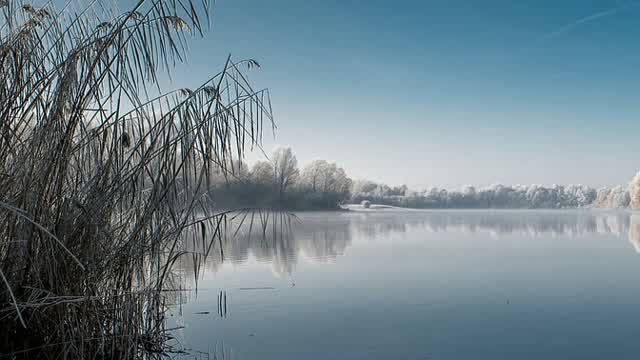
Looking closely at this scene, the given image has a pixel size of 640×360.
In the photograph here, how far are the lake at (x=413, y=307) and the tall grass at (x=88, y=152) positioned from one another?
1440mm

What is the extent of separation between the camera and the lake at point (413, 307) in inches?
167

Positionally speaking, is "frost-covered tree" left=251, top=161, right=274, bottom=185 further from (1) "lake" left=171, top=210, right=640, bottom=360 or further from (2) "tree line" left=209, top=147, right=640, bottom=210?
(2) "tree line" left=209, top=147, right=640, bottom=210

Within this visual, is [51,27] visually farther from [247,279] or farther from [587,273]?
[587,273]

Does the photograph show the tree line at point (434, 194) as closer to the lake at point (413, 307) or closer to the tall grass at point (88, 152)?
the lake at point (413, 307)

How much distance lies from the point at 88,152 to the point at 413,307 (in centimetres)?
409

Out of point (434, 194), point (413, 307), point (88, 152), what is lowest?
point (413, 307)

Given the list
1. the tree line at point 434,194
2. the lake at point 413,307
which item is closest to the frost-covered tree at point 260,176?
the lake at point 413,307

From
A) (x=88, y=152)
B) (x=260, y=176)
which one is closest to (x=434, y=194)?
(x=260, y=176)

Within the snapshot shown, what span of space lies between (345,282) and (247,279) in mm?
1422

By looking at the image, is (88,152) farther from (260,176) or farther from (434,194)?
(434,194)

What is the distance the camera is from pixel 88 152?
2.73 meters

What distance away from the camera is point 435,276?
25.9ft

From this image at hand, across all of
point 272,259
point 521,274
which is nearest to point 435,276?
point 521,274

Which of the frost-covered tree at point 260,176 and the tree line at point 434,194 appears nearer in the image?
the frost-covered tree at point 260,176
